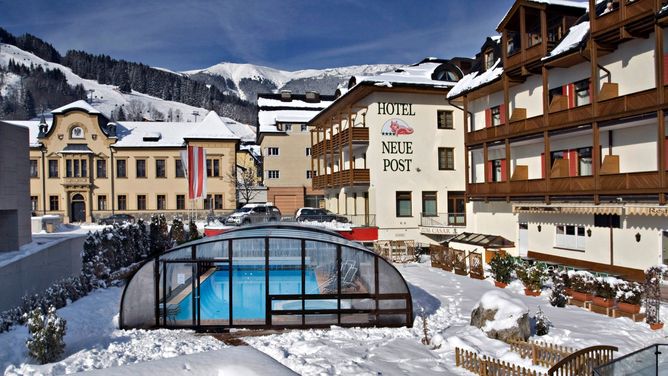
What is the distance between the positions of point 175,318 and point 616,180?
16.9 m

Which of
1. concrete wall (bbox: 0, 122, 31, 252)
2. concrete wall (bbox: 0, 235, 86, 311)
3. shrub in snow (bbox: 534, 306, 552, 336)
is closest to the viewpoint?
shrub in snow (bbox: 534, 306, 552, 336)

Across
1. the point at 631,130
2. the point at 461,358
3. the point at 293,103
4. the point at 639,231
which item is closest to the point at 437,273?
the point at 639,231

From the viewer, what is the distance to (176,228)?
31750 millimetres

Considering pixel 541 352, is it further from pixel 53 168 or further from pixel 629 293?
pixel 53 168

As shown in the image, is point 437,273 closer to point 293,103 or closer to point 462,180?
point 462,180

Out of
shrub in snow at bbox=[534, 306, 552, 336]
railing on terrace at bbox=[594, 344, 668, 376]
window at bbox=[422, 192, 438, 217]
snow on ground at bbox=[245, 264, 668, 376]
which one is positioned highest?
window at bbox=[422, 192, 438, 217]

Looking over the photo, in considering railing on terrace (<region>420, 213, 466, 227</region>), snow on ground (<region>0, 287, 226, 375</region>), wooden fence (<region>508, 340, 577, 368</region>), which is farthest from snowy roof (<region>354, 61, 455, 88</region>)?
wooden fence (<region>508, 340, 577, 368</region>)

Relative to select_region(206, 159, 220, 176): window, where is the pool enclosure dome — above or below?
below

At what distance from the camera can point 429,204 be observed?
33406mm

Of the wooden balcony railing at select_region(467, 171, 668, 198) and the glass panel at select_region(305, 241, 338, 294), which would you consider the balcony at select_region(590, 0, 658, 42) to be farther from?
the glass panel at select_region(305, 241, 338, 294)

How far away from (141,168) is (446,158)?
33586 millimetres

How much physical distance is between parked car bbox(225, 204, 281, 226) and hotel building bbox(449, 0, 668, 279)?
16.5m

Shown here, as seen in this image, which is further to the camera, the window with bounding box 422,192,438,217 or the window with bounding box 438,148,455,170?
the window with bounding box 438,148,455,170

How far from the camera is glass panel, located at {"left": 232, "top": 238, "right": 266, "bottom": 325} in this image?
46.9 feet
